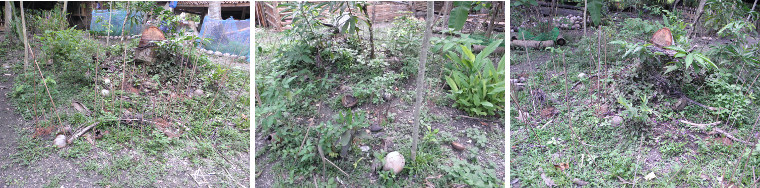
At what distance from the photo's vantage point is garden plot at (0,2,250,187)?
227cm

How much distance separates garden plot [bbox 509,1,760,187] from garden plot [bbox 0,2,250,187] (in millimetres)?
1811

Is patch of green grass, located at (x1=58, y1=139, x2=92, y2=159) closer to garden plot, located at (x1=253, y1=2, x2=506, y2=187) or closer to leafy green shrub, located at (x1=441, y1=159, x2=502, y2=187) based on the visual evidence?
garden plot, located at (x1=253, y1=2, x2=506, y2=187)

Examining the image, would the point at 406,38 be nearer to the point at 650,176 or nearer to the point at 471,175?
the point at 471,175

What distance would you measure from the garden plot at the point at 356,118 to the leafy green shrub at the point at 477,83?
0.02 meters

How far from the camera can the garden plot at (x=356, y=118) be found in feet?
6.01

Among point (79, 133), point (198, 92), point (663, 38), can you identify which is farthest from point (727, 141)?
point (79, 133)

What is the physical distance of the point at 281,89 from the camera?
182cm

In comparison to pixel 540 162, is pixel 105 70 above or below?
above

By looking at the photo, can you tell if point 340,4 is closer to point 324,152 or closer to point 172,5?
point 324,152

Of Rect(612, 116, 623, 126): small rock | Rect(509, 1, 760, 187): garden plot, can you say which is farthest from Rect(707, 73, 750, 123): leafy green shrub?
Rect(612, 116, 623, 126): small rock

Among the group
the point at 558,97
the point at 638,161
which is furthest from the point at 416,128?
the point at 558,97

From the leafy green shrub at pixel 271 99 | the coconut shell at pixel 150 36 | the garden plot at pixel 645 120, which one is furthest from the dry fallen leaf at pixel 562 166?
the coconut shell at pixel 150 36

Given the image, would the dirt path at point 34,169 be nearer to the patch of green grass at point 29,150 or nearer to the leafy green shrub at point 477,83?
the patch of green grass at point 29,150

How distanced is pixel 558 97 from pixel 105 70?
3.60 metres
